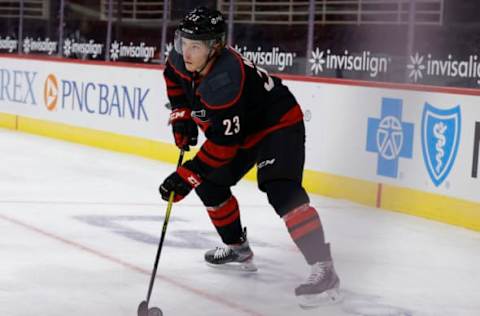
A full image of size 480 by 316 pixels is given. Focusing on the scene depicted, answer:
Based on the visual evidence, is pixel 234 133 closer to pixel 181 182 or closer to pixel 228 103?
pixel 228 103

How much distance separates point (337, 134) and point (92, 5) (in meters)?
4.84

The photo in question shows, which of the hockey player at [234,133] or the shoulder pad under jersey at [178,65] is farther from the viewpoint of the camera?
the shoulder pad under jersey at [178,65]

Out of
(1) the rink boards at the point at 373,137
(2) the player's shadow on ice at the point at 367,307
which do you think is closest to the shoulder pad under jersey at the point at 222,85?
(2) the player's shadow on ice at the point at 367,307

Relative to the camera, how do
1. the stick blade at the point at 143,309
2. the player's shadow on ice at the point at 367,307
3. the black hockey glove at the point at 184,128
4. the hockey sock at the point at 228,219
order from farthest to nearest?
the hockey sock at the point at 228,219, the black hockey glove at the point at 184,128, the player's shadow on ice at the point at 367,307, the stick blade at the point at 143,309

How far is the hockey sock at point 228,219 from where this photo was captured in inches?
192

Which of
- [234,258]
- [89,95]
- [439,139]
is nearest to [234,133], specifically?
[234,258]

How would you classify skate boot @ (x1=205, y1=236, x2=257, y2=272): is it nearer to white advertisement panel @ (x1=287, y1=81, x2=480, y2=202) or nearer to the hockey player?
the hockey player

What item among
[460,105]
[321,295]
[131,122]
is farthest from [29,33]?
[321,295]

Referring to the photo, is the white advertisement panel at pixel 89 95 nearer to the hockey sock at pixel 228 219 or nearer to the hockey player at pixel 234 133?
the hockey sock at pixel 228 219

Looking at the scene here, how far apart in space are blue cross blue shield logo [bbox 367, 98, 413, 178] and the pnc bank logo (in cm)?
456

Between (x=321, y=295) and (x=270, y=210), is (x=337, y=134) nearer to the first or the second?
(x=270, y=210)

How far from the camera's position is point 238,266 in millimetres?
5047

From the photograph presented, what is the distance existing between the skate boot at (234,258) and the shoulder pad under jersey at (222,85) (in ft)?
3.32

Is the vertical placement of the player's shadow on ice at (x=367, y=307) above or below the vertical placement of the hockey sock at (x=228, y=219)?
below
